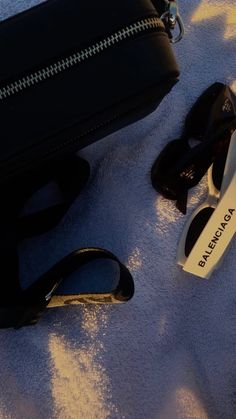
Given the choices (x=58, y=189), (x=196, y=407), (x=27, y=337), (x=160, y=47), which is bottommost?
(x=196, y=407)

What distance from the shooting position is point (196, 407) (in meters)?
0.78

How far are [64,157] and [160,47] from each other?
6.8 inches

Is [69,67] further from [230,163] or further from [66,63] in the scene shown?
[230,163]

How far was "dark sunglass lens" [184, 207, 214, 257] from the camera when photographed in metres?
0.78

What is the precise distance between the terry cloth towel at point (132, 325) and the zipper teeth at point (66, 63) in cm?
22

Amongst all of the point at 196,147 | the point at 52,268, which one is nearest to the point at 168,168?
the point at 196,147

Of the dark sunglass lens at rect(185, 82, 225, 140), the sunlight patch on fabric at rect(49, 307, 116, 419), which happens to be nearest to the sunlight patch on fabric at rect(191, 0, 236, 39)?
the dark sunglass lens at rect(185, 82, 225, 140)

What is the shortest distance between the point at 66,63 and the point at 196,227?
30 centimetres

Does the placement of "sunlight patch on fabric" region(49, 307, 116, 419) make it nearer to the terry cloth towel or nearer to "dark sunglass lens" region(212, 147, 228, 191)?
the terry cloth towel

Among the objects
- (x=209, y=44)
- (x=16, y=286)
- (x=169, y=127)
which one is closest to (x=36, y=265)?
(x=16, y=286)

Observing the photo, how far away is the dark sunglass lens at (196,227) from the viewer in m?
0.78

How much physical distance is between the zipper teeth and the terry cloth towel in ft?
0.71

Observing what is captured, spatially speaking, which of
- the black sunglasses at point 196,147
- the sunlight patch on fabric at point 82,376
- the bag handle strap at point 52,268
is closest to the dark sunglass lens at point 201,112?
the black sunglasses at point 196,147

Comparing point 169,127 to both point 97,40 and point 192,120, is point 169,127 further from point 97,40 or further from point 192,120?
point 97,40
